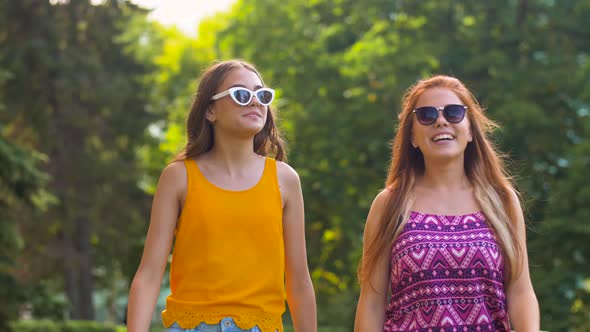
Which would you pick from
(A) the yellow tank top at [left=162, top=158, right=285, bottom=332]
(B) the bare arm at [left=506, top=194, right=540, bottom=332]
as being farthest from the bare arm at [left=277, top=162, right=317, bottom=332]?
(B) the bare arm at [left=506, top=194, right=540, bottom=332]

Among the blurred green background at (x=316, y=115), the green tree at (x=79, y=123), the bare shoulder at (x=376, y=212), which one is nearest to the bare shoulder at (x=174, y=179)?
the bare shoulder at (x=376, y=212)

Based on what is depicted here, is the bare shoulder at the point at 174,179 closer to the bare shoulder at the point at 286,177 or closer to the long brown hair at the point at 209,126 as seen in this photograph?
the long brown hair at the point at 209,126

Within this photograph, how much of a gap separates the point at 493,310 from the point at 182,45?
114 feet

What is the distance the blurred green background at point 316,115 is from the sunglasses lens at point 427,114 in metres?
A: 12.5

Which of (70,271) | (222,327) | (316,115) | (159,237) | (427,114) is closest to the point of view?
(222,327)

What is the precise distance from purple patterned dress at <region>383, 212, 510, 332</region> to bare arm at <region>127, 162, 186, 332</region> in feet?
3.45

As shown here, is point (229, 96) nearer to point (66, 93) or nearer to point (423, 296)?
point (423, 296)

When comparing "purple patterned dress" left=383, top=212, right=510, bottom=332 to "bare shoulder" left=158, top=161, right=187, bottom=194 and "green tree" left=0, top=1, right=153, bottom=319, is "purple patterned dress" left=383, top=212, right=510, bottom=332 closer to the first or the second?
"bare shoulder" left=158, top=161, right=187, bottom=194

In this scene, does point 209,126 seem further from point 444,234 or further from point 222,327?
point 444,234

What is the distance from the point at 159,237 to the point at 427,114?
4.52 feet

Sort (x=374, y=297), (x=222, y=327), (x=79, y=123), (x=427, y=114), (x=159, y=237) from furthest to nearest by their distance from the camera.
→ (x=79, y=123) < (x=427, y=114) < (x=374, y=297) < (x=159, y=237) < (x=222, y=327)

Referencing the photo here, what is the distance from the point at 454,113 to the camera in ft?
17.0

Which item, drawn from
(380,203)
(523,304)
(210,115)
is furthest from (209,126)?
(523,304)

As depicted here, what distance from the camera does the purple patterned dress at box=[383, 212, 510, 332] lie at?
4859mm
